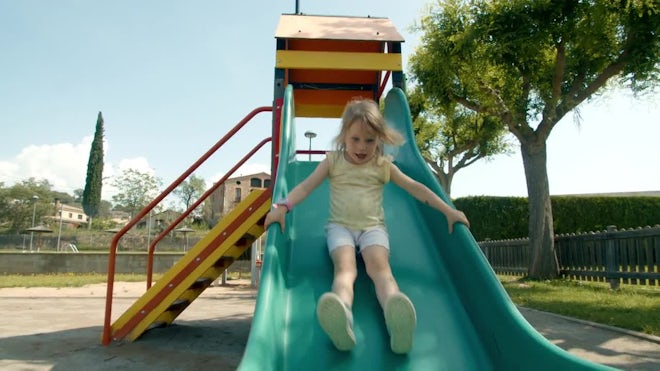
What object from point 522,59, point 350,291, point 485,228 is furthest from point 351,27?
point 485,228

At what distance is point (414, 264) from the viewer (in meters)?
2.81

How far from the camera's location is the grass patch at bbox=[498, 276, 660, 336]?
205 inches

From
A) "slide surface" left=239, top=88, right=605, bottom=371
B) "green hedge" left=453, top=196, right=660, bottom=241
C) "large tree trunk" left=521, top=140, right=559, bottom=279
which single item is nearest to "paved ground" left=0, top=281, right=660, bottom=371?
"slide surface" left=239, top=88, right=605, bottom=371

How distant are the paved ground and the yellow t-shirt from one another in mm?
1819

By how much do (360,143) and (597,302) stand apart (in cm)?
584

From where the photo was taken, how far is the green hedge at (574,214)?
17.2m

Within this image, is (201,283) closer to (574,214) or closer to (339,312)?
(339,312)

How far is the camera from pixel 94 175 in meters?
46.9

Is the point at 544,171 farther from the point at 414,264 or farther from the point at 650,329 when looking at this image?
the point at 414,264

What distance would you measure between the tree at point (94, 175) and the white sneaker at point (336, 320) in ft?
163

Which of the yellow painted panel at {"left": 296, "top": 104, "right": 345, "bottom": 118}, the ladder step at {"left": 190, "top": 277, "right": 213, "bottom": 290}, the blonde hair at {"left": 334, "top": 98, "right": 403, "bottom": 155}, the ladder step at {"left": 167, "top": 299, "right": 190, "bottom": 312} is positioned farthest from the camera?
the yellow painted panel at {"left": 296, "top": 104, "right": 345, "bottom": 118}

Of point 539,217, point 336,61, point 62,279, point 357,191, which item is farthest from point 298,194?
point 62,279

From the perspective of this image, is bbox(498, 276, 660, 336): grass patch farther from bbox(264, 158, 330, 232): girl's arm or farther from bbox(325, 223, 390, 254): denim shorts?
bbox(264, 158, 330, 232): girl's arm

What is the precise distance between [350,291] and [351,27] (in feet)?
13.0
